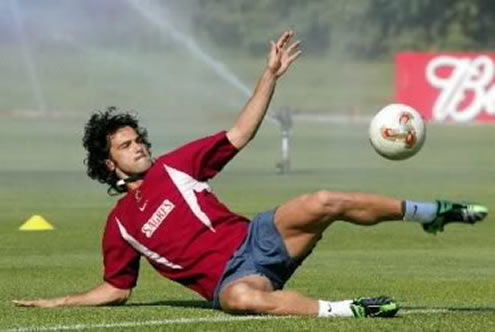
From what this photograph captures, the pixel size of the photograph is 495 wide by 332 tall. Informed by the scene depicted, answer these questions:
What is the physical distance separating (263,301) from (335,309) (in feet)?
1.46

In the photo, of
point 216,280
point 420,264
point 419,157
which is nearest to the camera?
point 216,280

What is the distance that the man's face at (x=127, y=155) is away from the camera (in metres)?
11.7

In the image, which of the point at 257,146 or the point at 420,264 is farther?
the point at 257,146

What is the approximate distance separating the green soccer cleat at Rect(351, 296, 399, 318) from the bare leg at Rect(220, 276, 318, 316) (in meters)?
0.27

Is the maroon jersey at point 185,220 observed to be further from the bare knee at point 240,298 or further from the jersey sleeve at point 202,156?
the bare knee at point 240,298

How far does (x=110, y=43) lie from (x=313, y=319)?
5910 centimetres

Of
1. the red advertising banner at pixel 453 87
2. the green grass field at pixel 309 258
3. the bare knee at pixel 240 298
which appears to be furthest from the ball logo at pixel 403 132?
the red advertising banner at pixel 453 87

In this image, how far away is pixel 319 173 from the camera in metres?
31.6

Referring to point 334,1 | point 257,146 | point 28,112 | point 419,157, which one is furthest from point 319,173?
point 334,1

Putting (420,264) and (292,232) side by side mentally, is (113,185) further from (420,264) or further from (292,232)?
(420,264)

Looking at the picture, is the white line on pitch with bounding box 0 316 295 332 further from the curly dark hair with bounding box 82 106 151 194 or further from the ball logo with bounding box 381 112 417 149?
the ball logo with bounding box 381 112 417 149

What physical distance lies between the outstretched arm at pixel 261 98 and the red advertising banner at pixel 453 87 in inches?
1781

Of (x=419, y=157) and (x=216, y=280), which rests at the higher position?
(x=216, y=280)

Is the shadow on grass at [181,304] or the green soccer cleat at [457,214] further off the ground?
the green soccer cleat at [457,214]
